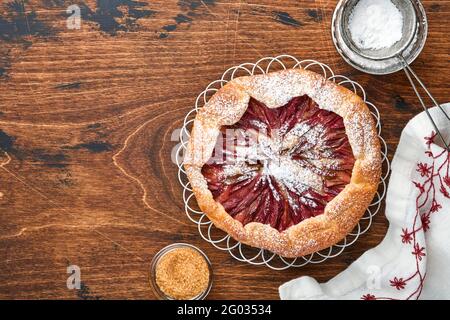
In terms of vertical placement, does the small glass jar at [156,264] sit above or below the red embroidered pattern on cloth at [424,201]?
below

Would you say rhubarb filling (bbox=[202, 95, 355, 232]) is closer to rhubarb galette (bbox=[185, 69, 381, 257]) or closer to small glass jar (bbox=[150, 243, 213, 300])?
rhubarb galette (bbox=[185, 69, 381, 257])

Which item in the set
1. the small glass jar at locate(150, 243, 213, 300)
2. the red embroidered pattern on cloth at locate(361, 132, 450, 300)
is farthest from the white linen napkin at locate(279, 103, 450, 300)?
the small glass jar at locate(150, 243, 213, 300)

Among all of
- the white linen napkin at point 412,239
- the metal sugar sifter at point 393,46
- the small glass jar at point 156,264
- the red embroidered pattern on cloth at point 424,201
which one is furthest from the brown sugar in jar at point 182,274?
the metal sugar sifter at point 393,46

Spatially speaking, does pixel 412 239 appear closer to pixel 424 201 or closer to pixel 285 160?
pixel 424 201

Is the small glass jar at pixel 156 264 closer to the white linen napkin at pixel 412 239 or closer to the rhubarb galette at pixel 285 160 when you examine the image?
the rhubarb galette at pixel 285 160

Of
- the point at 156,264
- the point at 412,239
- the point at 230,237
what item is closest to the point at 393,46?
the point at 412,239

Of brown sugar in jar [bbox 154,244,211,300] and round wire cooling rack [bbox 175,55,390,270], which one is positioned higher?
round wire cooling rack [bbox 175,55,390,270]
